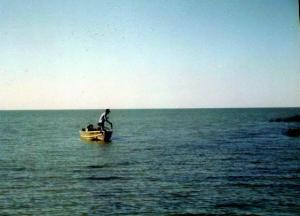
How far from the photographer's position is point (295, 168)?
30.5 m

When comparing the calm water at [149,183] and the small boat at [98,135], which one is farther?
the small boat at [98,135]

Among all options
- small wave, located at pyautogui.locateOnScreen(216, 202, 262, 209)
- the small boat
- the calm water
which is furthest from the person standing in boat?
small wave, located at pyautogui.locateOnScreen(216, 202, 262, 209)

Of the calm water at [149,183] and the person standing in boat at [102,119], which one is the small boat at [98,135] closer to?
the person standing in boat at [102,119]

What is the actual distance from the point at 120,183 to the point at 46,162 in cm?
1094

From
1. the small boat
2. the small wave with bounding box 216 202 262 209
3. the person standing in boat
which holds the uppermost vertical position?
the person standing in boat

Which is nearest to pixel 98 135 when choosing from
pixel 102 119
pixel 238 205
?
pixel 102 119

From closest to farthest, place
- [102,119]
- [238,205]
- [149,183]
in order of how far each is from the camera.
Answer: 1. [238,205]
2. [149,183]
3. [102,119]

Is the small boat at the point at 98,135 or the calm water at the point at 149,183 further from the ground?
the small boat at the point at 98,135

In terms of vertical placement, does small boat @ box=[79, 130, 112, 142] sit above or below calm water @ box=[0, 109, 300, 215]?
above

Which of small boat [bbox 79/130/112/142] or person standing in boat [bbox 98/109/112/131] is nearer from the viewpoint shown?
person standing in boat [bbox 98/109/112/131]

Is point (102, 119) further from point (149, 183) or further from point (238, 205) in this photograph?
point (238, 205)

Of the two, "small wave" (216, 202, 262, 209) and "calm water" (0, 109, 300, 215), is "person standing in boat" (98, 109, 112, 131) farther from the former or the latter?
"small wave" (216, 202, 262, 209)

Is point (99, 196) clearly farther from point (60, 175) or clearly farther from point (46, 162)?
point (46, 162)

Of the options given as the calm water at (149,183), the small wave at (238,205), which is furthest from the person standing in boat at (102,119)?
the small wave at (238,205)
